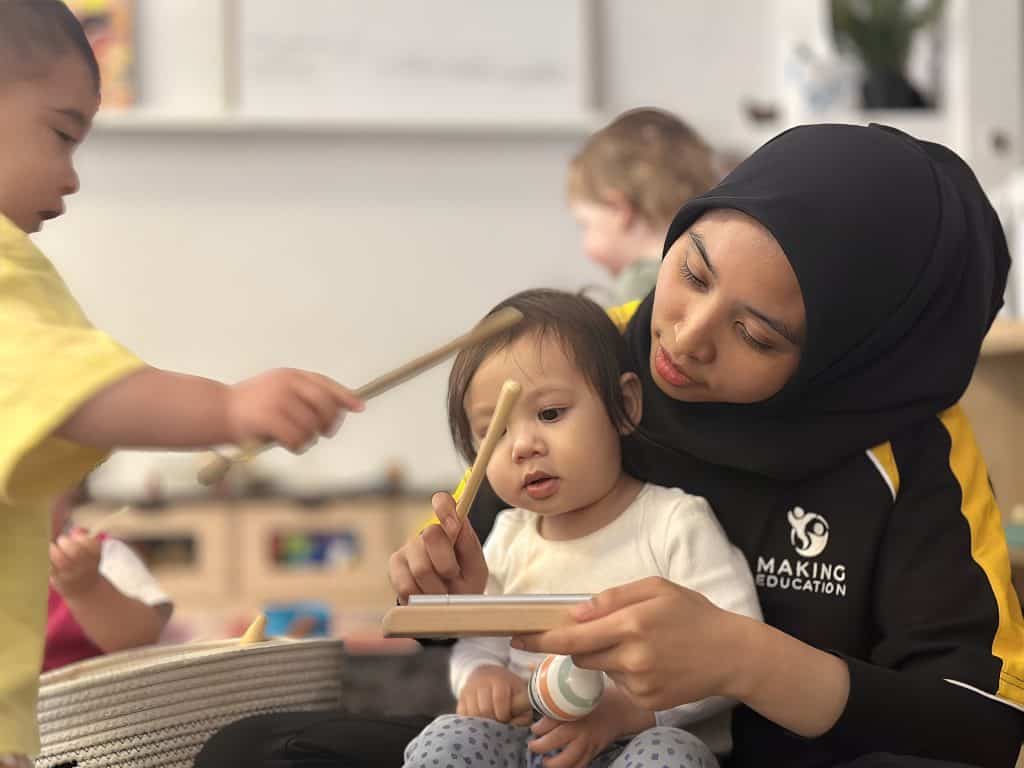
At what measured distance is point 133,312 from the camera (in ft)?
11.9

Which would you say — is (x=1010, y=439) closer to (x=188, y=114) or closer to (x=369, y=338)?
(x=369, y=338)

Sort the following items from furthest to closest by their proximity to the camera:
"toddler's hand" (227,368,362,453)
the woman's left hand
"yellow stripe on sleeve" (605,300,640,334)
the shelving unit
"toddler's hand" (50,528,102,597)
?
the shelving unit
"toddler's hand" (50,528,102,597)
"yellow stripe on sleeve" (605,300,640,334)
the woman's left hand
"toddler's hand" (227,368,362,453)

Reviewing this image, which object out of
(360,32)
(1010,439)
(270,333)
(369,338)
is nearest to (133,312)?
(270,333)

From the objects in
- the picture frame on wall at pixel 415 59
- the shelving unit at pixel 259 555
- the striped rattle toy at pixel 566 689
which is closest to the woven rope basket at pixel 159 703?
the striped rattle toy at pixel 566 689

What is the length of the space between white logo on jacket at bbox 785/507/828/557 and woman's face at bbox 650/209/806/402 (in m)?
0.11

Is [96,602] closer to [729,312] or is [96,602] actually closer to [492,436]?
[492,436]

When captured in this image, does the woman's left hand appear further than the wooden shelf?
No

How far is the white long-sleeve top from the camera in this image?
3.33ft

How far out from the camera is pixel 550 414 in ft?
3.51

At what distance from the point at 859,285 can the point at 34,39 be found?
0.61m

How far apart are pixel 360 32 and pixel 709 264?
111 inches

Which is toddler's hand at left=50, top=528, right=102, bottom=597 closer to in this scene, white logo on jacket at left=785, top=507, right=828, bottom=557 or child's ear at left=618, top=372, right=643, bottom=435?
child's ear at left=618, top=372, right=643, bottom=435

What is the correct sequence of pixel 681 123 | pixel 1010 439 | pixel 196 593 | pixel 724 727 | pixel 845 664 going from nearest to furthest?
1. pixel 845 664
2. pixel 724 727
3. pixel 1010 439
4. pixel 681 123
5. pixel 196 593

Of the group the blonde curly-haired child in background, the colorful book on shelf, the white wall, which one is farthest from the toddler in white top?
the colorful book on shelf
